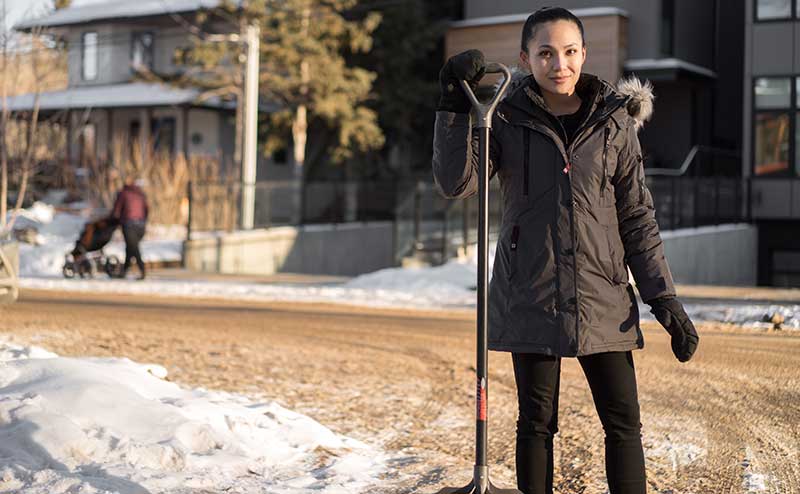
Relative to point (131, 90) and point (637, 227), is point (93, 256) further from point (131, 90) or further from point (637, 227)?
point (131, 90)

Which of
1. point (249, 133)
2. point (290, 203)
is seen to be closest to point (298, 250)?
point (290, 203)

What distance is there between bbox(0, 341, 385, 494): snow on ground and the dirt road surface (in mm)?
410

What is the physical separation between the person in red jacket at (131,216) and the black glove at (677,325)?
16.7m

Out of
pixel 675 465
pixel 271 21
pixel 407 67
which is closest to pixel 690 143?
pixel 407 67

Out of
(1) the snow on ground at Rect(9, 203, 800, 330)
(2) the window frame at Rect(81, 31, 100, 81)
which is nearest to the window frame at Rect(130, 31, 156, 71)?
(2) the window frame at Rect(81, 31, 100, 81)

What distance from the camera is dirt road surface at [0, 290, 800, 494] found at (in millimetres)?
5840

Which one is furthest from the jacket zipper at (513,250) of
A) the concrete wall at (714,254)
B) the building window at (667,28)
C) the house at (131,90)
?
the house at (131,90)

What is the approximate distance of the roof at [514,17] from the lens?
27.2 m

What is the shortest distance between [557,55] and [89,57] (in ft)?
136

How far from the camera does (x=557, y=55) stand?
12.9ft

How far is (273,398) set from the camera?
25.8 feet

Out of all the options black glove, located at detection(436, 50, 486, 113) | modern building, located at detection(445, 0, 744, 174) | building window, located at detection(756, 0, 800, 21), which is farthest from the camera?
modern building, located at detection(445, 0, 744, 174)

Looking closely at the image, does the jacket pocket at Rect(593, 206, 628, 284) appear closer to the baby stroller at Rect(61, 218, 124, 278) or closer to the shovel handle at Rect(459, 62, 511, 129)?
the shovel handle at Rect(459, 62, 511, 129)

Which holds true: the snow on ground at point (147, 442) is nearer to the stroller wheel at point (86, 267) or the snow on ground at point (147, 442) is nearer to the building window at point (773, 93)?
the stroller wheel at point (86, 267)
